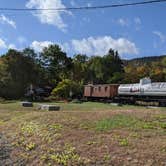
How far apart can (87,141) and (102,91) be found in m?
49.5

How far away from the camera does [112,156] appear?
1012 cm

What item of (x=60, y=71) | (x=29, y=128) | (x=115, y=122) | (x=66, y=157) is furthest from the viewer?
(x=60, y=71)

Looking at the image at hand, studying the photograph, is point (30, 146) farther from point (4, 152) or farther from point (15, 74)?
point (15, 74)

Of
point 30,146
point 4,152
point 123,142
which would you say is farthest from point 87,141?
point 4,152

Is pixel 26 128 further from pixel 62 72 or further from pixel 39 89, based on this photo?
pixel 62 72

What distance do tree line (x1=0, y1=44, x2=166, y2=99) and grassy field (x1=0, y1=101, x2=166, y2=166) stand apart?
58.0 meters

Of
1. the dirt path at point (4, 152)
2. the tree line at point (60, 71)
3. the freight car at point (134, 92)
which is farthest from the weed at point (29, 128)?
the tree line at point (60, 71)

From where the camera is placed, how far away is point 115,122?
14.6 meters

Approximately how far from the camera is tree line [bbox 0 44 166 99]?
2992 inches

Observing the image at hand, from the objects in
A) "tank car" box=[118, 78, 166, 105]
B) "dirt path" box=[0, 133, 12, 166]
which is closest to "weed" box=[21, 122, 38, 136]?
"dirt path" box=[0, 133, 12, 166]

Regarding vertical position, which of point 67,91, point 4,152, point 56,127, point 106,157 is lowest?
point 4,152

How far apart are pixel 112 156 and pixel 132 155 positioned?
53 cm

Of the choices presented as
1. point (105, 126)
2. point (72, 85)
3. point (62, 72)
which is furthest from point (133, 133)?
point (62, 72)

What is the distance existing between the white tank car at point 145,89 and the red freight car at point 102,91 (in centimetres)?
140
